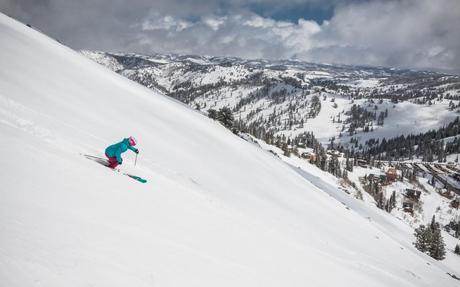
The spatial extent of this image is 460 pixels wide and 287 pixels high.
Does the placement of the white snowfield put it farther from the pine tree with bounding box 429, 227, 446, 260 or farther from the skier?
the pine tree with bounding box 429, 227, 446, 260

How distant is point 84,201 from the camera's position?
8.56m

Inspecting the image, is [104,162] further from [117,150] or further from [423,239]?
[423,239]

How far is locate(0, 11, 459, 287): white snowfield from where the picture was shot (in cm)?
570

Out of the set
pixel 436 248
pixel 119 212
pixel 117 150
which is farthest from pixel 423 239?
pixel 119 212

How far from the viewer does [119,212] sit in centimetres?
912

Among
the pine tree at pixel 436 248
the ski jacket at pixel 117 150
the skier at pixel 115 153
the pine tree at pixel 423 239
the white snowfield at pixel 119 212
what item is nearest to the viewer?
the white snowfield at pixel 119 212

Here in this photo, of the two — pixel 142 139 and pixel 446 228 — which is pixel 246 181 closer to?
pixel 142 139

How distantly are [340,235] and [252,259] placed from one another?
2016cm

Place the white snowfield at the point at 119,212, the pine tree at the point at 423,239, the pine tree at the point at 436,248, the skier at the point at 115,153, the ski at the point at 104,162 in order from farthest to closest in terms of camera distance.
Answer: the pine tree at the point at 436,248
the pine tree at the point at 423,239
the skier at the point at 115,153
the ski at the point at 104,162
the white snowfield at the point at 119,212

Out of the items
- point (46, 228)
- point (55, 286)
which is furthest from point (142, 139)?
point (55, 286)

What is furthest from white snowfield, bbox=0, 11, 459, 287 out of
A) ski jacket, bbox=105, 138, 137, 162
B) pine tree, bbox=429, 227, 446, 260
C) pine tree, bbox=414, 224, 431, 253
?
pine tree, bbox=429, 227, 446, 260

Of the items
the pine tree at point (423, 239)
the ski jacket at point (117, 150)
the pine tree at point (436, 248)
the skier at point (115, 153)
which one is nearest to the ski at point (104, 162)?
the skier at point (115, 153)

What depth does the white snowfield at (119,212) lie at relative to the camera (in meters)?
5.70

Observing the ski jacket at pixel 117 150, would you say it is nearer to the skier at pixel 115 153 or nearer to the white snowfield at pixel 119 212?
the skier at pixel 115 153
